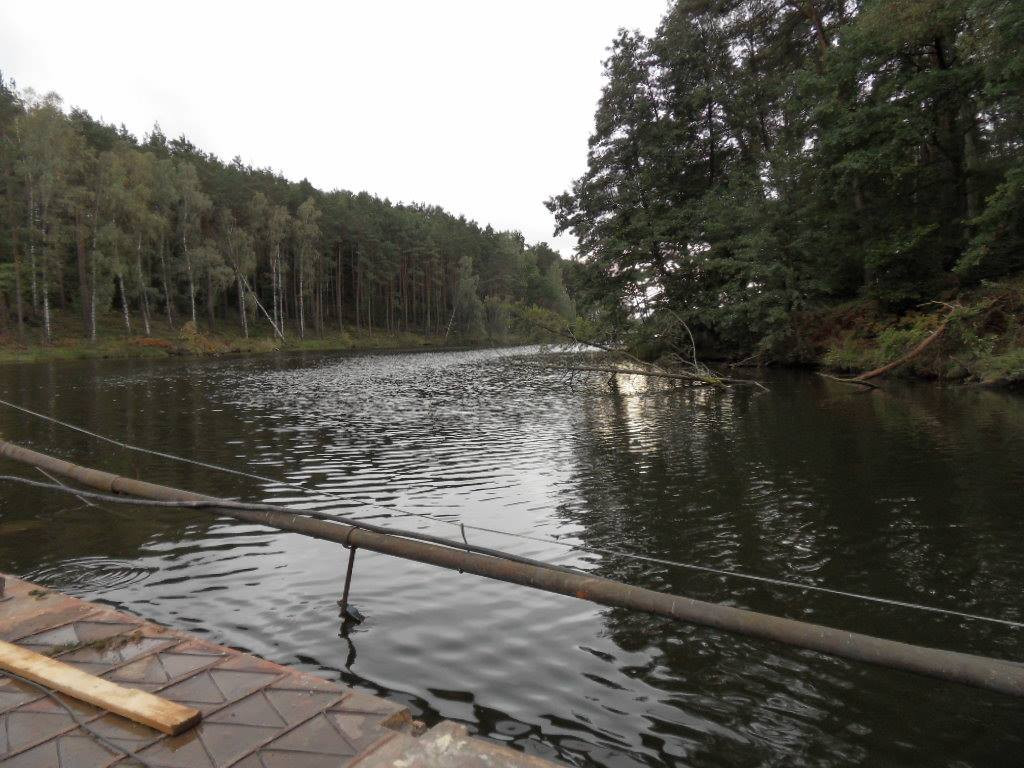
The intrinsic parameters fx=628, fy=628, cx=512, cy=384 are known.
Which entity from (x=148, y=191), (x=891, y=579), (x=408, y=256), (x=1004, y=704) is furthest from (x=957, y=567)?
(x=408, y=256)

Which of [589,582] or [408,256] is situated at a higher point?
[408,256]

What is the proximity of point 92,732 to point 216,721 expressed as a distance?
0.65 m

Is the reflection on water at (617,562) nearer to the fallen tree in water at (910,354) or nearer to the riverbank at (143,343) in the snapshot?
the fallen tree in water at (910,354)

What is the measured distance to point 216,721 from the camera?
12.2 ft

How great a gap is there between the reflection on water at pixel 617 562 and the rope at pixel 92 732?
192cm

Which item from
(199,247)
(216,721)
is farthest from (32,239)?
(216,721)

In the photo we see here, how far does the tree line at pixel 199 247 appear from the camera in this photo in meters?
52.4

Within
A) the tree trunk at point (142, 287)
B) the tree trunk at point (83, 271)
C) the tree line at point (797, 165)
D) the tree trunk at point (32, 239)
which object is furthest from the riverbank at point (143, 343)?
the tree line at point (797, 165)

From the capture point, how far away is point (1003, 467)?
11.8m

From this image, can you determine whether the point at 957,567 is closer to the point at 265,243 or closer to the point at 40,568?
the point at 40,568

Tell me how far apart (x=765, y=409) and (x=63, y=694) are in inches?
784

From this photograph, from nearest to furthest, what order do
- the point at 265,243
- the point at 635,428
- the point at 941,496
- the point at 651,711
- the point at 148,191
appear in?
the point at 651,711 → the point at 941,496 → the point at 635,428 → the point at 148,191 → the point at 265,243

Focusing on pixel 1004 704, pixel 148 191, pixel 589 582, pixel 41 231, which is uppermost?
pixel 148 191

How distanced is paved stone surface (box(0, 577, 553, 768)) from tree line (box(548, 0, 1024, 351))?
2668 centimetres
